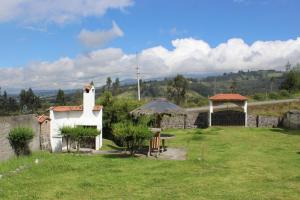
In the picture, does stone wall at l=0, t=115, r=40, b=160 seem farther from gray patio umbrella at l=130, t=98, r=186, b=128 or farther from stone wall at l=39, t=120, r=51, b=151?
gray patio umbrella at l=130, t=98, r=186, b=128

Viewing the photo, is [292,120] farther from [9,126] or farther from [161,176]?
[9,126]

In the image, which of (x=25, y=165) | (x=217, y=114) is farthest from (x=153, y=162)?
(x=217, y=114)

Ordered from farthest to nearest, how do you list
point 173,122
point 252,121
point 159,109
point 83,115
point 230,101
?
point 230,101 < point 173,122 < point 252,121 < point 83,115 < point 159,109

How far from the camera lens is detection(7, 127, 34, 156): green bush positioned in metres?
17.0

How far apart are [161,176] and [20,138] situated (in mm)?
7073

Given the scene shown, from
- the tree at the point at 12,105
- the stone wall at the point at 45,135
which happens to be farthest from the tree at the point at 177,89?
the stone wall at the point at 45,135

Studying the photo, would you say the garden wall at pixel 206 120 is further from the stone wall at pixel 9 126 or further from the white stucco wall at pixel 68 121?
the stone wall at pixel 9 126

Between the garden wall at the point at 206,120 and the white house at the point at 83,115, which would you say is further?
the garden wall at the point at 206,120

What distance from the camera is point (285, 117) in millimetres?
35469

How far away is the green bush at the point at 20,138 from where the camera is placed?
55.7 feet

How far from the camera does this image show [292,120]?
3372 centimetres

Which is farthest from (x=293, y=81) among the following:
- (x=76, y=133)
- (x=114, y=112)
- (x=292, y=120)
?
(x=76, y=133)

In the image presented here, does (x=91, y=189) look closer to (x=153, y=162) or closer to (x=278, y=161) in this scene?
(x=153, y=162)

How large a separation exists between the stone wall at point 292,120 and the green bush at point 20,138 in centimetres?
2374
